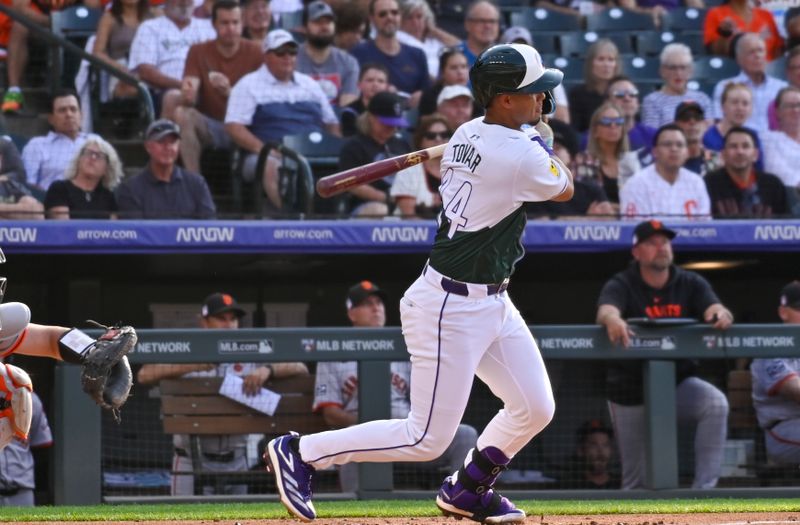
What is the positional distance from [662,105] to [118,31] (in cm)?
399

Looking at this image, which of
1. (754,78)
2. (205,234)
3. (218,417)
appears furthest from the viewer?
(754,78)

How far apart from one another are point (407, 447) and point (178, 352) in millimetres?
2469

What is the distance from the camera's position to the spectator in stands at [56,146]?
8070 mm

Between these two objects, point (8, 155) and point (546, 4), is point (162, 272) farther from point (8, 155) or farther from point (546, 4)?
point (546, 4)

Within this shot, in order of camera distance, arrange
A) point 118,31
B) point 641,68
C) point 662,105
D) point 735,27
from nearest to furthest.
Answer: point 118,31
point 662,105
point 641,68
point 735,27

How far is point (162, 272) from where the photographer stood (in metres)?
8.70

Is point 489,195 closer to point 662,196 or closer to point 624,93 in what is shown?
point 662,196

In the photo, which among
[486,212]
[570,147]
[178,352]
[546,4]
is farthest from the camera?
[546,4]

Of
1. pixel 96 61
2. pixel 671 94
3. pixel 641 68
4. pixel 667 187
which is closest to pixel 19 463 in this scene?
pixel 96 61

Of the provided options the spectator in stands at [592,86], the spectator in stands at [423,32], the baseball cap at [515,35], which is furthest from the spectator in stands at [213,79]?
the spectator in stands at [592,86]

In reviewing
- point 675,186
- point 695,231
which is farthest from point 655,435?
point 675,186

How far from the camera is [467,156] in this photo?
450 cm

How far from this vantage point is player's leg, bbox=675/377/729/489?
22.6 ft

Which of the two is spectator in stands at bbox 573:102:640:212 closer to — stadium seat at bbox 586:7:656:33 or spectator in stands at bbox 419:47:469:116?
spectator in stands at bbox 419:47:469:116
